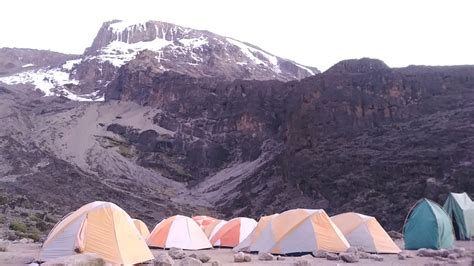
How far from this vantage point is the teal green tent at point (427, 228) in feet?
59.5

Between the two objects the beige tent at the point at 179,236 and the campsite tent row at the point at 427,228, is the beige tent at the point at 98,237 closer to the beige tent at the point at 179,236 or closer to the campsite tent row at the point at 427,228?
the beige tent at the point at 179,236

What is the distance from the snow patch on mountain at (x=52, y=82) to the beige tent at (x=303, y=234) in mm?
158648

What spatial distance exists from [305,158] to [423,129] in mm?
17302

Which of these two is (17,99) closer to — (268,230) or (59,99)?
(59,99)

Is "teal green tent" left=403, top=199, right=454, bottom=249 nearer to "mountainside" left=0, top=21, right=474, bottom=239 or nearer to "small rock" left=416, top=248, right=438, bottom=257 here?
"small rock" left=416, top=248, right=438, bottom=257

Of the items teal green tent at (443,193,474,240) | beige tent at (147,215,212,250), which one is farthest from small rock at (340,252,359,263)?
teal green tent at (443,193,474,240)

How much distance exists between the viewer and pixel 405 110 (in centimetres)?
7519

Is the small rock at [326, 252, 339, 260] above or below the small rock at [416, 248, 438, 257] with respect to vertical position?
above

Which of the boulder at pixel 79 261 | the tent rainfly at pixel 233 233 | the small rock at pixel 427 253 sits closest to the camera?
the boulder at pixel 79 261

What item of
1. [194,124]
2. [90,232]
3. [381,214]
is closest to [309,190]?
[381,214]

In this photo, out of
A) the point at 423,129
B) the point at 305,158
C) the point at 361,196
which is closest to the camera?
the point at 361,196

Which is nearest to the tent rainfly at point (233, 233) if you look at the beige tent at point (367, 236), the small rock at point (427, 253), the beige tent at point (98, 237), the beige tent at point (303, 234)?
the beige tent at point (303, 234)

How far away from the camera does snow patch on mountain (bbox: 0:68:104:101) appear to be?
173400mm

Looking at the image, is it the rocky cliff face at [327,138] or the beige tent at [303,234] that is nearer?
the beige tent at [303,234]
